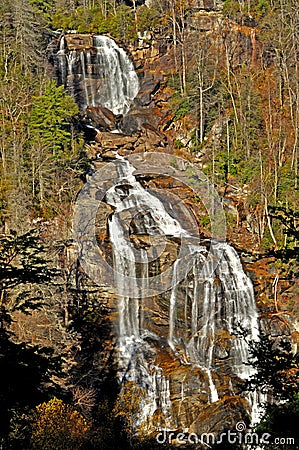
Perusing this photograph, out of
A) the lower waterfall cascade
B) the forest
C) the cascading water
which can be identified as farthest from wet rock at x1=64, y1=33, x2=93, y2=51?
the cascading water

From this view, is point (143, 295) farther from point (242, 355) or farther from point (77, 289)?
point (242, 355)

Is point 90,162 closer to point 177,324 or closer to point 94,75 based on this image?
point 94,75

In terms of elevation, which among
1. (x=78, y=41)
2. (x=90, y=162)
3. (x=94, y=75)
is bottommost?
(x=90, y=162)

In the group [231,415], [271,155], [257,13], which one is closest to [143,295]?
[231,415]

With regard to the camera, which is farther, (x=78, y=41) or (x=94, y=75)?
(x=78, y=41)

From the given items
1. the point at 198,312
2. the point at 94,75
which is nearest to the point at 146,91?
the point at 94,75

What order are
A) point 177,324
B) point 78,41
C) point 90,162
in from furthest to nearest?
point 78,41
point 90,162
point 177,324
